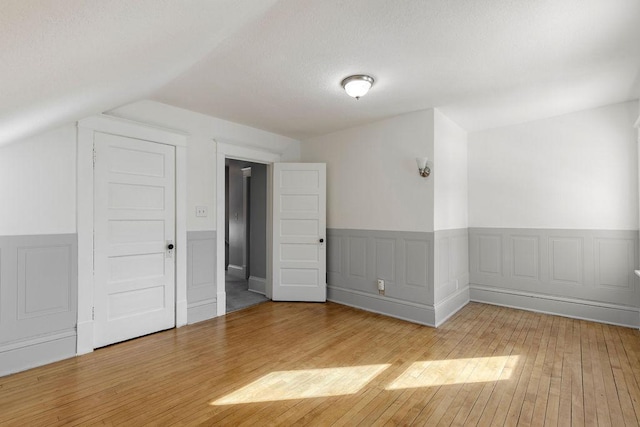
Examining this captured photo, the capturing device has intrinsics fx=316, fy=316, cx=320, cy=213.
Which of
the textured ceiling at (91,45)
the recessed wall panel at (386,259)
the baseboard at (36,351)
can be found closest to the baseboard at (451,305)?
the recessed wall panel at (386,259)

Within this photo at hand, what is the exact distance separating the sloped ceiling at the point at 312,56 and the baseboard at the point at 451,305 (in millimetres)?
2326

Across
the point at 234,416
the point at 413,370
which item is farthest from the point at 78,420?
the point at 413,370

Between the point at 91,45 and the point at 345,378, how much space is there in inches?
99.9

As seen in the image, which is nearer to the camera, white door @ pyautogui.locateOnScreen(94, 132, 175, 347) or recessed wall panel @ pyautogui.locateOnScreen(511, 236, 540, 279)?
white door @ pyautogui.locateOnScreen(94, 132, 175, 347)

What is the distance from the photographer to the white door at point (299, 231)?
4.64m

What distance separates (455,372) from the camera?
Answer: 2.57 metres

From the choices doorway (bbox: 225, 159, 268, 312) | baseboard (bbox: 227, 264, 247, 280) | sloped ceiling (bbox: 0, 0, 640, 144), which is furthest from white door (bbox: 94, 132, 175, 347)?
baseboard (bbox: 227, 264, 247, 280)

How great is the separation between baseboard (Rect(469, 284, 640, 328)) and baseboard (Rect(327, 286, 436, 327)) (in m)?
1.39

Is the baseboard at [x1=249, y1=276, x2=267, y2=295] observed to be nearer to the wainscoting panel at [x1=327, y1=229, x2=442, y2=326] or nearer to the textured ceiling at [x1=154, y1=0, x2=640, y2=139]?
the wainscoting panel at [x1=327, y1=229, x2=442, y2=326]

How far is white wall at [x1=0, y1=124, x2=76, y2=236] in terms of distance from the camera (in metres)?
2.56

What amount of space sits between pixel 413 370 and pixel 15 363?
10.6 ft

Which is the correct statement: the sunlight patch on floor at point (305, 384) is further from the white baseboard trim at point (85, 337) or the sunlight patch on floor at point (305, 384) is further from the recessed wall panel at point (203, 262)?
the recessed wall panel at point (203, 262)

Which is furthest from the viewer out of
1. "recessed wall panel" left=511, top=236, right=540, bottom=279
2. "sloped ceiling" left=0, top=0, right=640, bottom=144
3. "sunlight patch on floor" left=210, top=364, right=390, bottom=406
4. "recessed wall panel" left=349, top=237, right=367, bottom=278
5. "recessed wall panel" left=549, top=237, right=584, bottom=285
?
"recessed wall panel" left=349, top=237, right=367, bottom=278

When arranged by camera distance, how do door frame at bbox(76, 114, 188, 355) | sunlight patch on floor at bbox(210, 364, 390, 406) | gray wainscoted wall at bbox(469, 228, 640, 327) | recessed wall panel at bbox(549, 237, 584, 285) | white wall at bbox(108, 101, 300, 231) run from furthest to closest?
recessed wall panel at bbox(549, 237, 584, 285) < gray wainscoted wall at bbox(469, 228, 640, 327) < white wall at bbox(108, 101, 300, 231) < door frame at bbox(76, 114, 188, 355) < sunlight patch on floor at bbox(210, 364, 390, 406)
